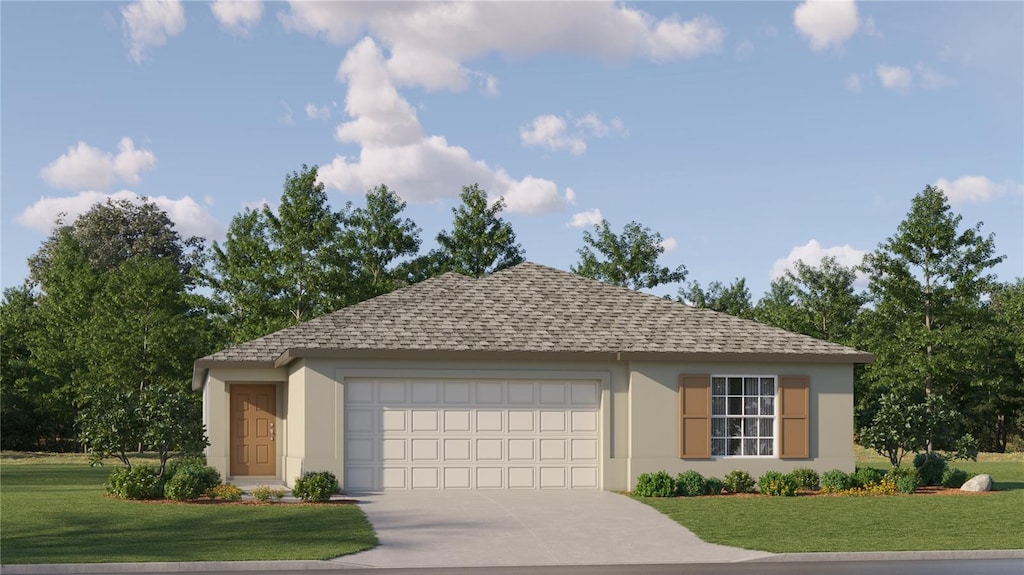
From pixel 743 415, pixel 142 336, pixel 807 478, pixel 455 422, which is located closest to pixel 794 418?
pixel 743 415

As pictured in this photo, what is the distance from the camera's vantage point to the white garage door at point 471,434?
2364cm

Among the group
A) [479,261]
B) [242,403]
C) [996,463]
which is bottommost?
[996,463]

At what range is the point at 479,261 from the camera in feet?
147

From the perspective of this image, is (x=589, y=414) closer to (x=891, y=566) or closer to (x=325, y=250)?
(x=891, y=566)

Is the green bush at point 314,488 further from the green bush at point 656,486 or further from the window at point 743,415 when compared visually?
the window at point 743,415

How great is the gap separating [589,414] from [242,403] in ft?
29.2

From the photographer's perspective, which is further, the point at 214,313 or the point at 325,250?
the point at 214,313

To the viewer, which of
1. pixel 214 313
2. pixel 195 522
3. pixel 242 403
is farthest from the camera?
pixel 214 313

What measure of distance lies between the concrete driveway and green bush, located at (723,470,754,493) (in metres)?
2.39

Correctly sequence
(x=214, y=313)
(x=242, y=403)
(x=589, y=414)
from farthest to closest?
(x=214, y=313) < (x=242, y=403) < (x=589, y=414)

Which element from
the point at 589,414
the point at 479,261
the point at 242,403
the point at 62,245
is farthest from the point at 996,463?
the point at 62,245

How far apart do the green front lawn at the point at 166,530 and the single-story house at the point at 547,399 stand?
2.91 meters

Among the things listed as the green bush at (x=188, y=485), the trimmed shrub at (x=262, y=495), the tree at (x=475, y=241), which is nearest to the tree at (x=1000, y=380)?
the tree at (x=475, y=241)

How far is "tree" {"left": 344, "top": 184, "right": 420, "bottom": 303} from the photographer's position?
42.4 metres
